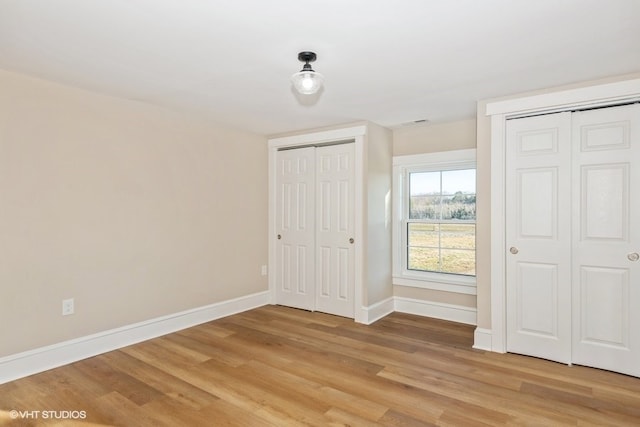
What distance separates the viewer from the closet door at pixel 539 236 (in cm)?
299

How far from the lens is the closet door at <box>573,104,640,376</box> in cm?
275

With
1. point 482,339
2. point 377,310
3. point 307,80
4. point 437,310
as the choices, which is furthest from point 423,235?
point 307,80

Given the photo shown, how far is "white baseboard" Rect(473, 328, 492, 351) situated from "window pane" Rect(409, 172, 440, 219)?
143cm

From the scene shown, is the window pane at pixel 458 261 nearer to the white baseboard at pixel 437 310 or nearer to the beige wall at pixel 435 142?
the beige wall at pixel 435 142

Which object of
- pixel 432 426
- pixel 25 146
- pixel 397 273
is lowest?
pixel 432 426

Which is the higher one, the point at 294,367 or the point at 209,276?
the point at 209,276

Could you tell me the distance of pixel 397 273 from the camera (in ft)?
14.9

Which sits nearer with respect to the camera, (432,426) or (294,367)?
(432,426)

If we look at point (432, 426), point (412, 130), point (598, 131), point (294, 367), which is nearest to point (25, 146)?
point (294, 367)

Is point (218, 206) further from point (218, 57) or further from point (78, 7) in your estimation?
point (78, 7)

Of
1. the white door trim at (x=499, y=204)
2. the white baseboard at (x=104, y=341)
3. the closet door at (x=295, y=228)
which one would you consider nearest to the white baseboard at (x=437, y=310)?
the white door trim at (x=499, y=204)

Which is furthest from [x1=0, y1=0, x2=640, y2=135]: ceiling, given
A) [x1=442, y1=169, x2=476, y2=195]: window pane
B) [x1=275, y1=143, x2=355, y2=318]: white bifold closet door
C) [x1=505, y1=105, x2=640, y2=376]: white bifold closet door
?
[x1=275, y1=143, x2=355, y2=318]: white bifold closet door

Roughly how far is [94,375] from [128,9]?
251 cm

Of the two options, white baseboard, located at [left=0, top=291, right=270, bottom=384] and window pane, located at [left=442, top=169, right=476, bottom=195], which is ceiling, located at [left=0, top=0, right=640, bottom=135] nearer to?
window pane, located at [left=442, top=169, right=476, bottom=195]
